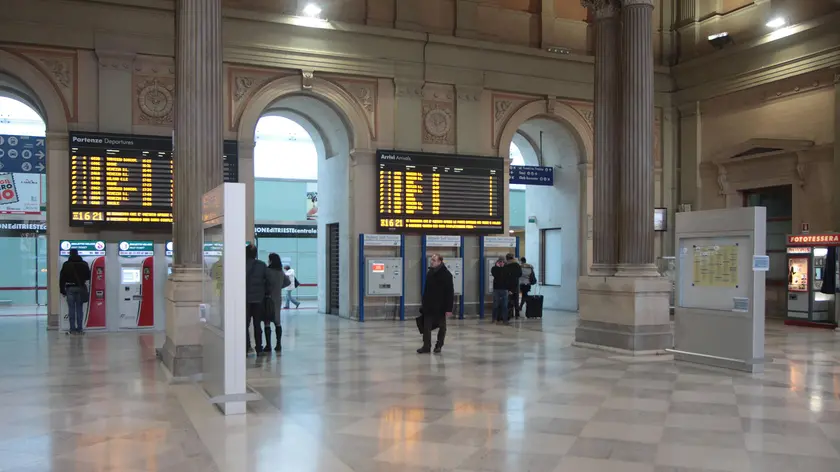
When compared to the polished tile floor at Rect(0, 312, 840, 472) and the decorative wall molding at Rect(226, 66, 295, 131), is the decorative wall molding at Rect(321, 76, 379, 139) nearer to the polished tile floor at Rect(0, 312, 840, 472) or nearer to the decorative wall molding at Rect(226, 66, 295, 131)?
the decorative wall molding at Rect(226, 66, 295, 131)

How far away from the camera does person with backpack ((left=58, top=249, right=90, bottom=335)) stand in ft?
40.7

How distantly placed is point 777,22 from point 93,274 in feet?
47.9

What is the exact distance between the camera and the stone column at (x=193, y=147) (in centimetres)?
828

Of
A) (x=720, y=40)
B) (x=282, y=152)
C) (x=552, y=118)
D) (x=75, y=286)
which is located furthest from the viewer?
(x=282, y=152)

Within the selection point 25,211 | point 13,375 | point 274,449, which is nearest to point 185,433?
point 274,449

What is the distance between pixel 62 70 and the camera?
1319 cm

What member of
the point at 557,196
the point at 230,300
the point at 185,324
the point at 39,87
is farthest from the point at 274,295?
the point at 557,196

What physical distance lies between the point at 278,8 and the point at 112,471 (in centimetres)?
1189

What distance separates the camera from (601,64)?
10992mm

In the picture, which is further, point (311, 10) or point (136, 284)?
point (311, 10)

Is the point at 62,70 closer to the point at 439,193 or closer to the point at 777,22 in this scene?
the point at 439,193

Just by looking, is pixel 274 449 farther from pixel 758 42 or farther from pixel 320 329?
pixel 758 42

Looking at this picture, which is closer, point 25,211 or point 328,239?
point 328,239

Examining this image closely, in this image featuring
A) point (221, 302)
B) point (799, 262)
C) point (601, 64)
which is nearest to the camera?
point (221, 302)
